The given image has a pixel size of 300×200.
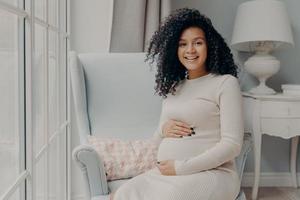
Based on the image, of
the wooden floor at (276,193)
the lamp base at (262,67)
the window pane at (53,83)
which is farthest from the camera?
the wooden floor at (276,193)

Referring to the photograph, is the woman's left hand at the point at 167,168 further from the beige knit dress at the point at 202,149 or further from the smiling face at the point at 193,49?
the smiling face at the point at 193,49

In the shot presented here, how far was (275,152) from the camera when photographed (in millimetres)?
2971

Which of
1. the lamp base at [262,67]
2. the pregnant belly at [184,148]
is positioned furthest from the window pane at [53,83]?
the lamp base at [262,67]

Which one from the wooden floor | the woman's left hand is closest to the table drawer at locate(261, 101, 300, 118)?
the wooden floor

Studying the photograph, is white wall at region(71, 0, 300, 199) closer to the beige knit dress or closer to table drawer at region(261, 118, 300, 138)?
table drawer at region(261, 118, 300, 138)

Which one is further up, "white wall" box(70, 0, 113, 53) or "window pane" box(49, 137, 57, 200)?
"white wall" box(70, 0, 113, 53)

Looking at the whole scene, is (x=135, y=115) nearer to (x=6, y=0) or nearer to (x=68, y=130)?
(x=68, y=130)

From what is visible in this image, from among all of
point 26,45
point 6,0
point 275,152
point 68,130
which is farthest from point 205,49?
point 275,152

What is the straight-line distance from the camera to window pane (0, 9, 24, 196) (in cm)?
112

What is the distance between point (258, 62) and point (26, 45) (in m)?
1.68

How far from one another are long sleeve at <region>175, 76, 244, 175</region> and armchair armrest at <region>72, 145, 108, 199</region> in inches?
12.7

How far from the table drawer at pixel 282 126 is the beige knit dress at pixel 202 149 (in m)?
1.02

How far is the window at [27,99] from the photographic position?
1.16 m

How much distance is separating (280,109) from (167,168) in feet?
4.14
